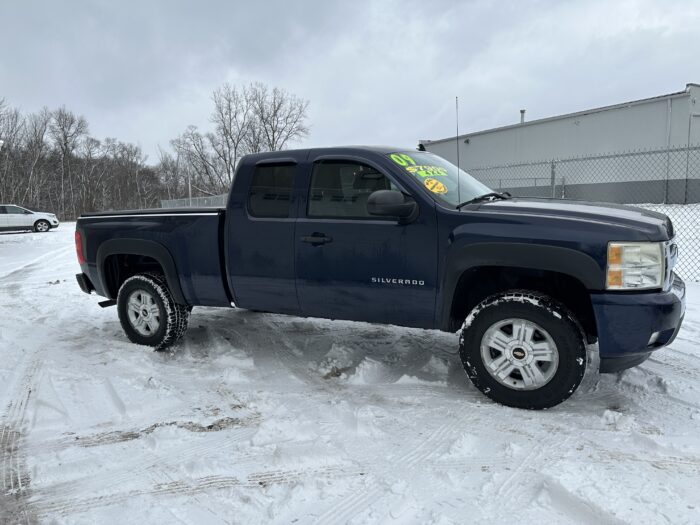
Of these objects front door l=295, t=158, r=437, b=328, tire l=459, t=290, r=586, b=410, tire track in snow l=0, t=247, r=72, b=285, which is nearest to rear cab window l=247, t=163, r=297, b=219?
front door l=295, t=158, r=437, b=328

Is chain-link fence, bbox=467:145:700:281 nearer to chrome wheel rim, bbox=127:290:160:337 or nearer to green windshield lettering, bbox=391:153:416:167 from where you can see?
green windshield lettering, bbox=391:153:416:167

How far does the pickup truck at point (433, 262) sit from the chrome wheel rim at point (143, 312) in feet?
0.14

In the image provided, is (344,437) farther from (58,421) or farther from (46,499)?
(58,421)

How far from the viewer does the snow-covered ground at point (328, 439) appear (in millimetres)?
2418

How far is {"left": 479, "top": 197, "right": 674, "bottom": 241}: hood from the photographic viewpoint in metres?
3.12

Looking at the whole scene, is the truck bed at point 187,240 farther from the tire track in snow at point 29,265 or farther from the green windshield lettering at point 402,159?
the tire track in snow at point 29,265

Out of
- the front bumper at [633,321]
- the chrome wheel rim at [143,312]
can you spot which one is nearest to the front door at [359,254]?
the front bumper at [633,321]

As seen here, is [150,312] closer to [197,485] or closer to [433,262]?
[197,485]

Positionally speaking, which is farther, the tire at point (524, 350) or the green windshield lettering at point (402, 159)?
the green windshield lettering at point (402, 159)

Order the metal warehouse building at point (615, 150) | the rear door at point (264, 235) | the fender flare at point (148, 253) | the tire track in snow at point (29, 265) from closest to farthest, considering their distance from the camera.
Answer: the rear door at point (264, 235)
the fender flare at point (148, 253)
the tire track in snow at point (29, 265)
the metal warehouse building at point (615, 150)

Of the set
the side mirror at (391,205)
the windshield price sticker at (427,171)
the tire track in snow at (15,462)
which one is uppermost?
the windshield price sticker at (427,171)

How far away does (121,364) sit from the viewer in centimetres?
455

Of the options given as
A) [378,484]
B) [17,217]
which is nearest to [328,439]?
[378,484]

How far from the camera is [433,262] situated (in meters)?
3.55
